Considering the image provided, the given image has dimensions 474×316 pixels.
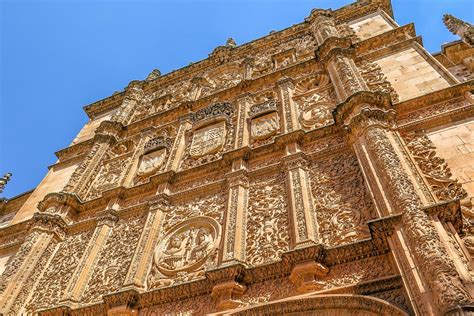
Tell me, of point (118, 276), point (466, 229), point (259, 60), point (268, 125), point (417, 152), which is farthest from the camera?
point (259, 60)

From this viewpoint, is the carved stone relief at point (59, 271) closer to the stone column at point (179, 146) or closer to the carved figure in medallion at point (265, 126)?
the stone column at point (179, 146)

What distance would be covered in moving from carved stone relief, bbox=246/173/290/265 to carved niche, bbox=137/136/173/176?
318 centimetres

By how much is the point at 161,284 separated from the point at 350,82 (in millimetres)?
5301

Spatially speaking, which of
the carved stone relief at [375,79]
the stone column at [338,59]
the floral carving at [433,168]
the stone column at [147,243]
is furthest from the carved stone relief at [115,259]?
the carved stone relief at [375,79]

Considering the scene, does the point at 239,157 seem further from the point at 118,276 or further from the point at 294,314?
the point at 294,314

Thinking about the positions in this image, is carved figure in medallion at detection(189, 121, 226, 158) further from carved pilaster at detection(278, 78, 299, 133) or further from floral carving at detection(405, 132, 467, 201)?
floral carving at detection(405, 132, 467, 201)

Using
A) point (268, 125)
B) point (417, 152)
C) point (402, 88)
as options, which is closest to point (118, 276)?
point (268, 125)

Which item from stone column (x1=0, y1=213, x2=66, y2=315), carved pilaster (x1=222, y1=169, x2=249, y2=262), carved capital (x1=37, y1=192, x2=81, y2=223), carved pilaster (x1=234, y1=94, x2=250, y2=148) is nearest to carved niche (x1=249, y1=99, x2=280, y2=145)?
carved pilaster (x1=234, y1=94, x2=250, y2=148)

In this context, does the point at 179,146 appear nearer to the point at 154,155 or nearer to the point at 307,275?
the point at 154,155

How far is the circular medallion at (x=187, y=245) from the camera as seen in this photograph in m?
6.38

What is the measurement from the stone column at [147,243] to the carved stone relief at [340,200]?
302 cm

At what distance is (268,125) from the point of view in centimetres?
886

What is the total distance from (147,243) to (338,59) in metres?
5.93

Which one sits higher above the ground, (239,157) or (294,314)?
(239,157)
